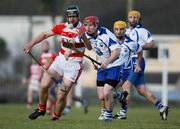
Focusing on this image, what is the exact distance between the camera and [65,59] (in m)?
19.0

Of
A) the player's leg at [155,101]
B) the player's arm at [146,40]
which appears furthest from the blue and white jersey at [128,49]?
the player's leg at [155,101]

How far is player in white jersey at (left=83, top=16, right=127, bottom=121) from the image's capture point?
59.1ft

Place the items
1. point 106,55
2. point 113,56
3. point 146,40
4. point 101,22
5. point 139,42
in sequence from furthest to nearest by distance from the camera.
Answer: point 101,22
point 146,40
point 139,42
point 106,55
point 113,56

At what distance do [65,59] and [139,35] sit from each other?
284 centimetres

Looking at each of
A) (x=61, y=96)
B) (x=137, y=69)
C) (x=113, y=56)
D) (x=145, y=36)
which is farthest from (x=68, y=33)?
(x=145, y=36)

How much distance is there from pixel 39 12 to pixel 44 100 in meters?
49.8

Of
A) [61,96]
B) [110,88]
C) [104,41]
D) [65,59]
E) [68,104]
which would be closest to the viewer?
[104,41]

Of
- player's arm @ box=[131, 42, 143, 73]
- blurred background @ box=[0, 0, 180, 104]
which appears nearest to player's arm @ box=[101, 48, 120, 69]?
player's arm @ box=[131, 42, 143, 73]

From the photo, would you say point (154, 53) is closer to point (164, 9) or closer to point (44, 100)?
point (164, 9)

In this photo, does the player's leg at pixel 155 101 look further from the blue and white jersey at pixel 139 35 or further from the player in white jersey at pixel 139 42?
the blue and white jersey at pixel 139 35

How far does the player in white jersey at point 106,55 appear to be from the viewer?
18.0m

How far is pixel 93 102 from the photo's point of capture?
44.4 meters

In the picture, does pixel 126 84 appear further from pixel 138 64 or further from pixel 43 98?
pixel 43 98

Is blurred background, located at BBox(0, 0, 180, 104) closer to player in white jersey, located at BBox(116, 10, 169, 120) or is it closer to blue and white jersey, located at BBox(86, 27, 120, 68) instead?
player in white jersey, located at BBox(116, 10, 169, 120)
